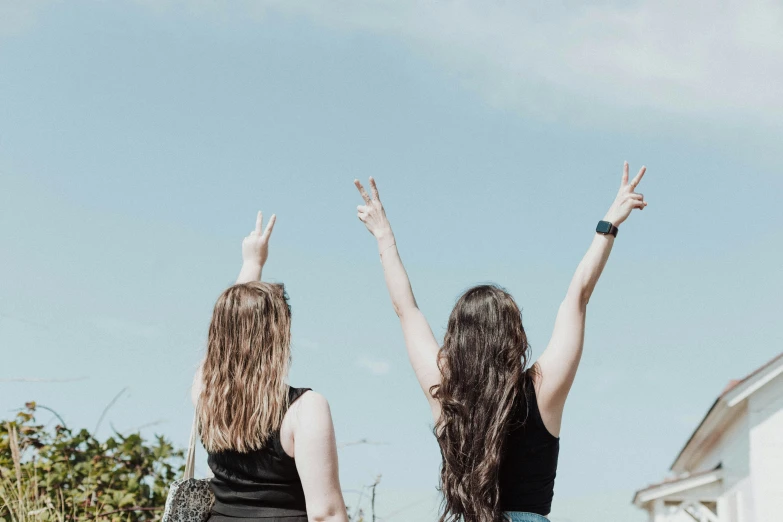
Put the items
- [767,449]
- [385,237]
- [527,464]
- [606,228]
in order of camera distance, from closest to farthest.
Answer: [527,464] < [606,228] < [385,237] < [767,449]

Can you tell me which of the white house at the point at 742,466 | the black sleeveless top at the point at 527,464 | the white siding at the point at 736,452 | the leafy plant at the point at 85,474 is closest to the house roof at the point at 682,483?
the white house at the point at 742,466

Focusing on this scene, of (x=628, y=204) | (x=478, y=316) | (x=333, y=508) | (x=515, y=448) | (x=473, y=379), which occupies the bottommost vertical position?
(x=333, y=508)

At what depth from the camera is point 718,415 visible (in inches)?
497

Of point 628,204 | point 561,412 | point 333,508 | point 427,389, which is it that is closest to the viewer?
point 333,508

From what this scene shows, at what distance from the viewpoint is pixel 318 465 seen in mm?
2533

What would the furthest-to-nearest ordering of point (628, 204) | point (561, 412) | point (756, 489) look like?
point (756, 489)
point (628, 204)
point (561, 412)

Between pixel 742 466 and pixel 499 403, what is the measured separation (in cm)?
1087

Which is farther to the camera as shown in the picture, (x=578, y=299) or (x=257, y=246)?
(x=257, y=246)

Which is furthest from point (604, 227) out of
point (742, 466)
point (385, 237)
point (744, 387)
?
point (742, 466)

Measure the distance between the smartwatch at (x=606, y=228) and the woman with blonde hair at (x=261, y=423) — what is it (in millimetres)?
1224

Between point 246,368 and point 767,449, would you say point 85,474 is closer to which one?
point 246,368

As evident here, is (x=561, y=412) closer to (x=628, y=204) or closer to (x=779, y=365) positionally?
(x=628, y=204)

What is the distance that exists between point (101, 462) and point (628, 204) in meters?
3.79

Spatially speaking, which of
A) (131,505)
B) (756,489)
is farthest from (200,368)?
(756,489)
